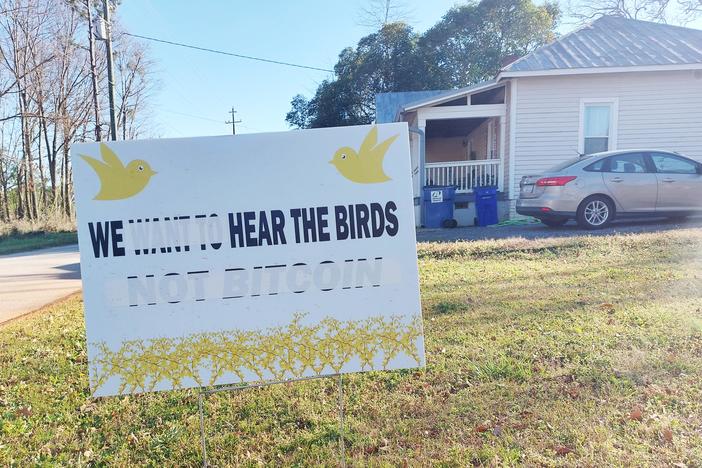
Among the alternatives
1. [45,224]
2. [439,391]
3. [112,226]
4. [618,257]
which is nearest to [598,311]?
[439,391]

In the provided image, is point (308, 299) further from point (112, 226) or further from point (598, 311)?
point (598, 311)

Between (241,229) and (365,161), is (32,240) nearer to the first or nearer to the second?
(241,229)

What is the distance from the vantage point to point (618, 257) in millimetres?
Answer: 6680

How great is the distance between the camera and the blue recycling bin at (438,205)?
12.3 meters

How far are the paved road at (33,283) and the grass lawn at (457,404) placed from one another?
1.72 m

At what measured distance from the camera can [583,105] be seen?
12.4m

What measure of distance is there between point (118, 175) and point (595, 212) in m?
9.02

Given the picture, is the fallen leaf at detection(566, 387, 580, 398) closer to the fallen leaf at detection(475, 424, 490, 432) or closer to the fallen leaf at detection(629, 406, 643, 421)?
the fallen leaf at detection(629, 406, 643, 421)

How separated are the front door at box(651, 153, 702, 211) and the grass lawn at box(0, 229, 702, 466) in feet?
16.1

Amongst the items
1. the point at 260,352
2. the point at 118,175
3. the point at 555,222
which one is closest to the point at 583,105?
the point at 555,222

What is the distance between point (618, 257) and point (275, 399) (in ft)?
18.9

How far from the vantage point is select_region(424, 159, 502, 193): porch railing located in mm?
13204

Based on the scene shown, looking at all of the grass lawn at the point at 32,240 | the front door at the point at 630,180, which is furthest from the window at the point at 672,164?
the grass lawn at the point at 32,240

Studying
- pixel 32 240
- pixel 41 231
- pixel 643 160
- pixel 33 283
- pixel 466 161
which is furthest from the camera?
Answer: pixel 41 231
